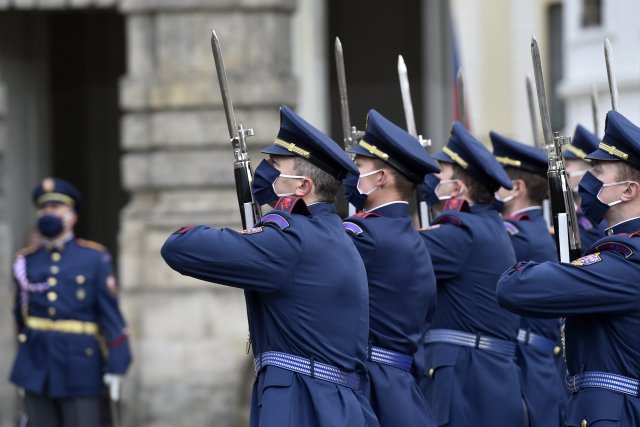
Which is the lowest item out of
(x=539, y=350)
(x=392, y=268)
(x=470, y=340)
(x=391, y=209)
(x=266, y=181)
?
(x=539, y=350)

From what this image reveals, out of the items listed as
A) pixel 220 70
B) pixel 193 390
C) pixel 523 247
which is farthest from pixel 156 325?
pixel 220 70

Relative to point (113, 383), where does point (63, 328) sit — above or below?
above

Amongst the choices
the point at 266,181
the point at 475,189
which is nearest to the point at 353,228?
the point at 266,181

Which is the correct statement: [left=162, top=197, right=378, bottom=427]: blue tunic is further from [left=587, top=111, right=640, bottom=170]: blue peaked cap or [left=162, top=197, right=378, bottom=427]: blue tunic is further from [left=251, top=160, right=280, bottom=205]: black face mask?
[left=587, top=111, right=640, bottom=170]: blue peaked cap

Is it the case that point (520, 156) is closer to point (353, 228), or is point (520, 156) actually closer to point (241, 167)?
point (353, 228)

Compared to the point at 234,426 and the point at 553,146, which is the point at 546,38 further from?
the point at 553,146

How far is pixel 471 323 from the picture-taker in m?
7.39

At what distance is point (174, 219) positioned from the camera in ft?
38.2

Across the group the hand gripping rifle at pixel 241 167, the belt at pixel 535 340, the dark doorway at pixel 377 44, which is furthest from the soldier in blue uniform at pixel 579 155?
the dark doorway at pixel 377 44

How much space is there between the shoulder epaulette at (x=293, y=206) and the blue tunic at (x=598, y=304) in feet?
2.41

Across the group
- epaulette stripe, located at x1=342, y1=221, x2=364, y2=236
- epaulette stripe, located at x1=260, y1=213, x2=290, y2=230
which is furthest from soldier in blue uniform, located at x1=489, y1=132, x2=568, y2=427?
epaulette stripe, located at x1=260, y1=213, x2=290, y2=230

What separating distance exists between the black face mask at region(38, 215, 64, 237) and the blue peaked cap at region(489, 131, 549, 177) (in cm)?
278

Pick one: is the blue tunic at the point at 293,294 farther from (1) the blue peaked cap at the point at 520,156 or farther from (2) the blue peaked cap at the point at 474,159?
(1) the blue peaked cap at the point at 520,156

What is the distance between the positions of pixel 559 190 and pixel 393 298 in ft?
2.69
